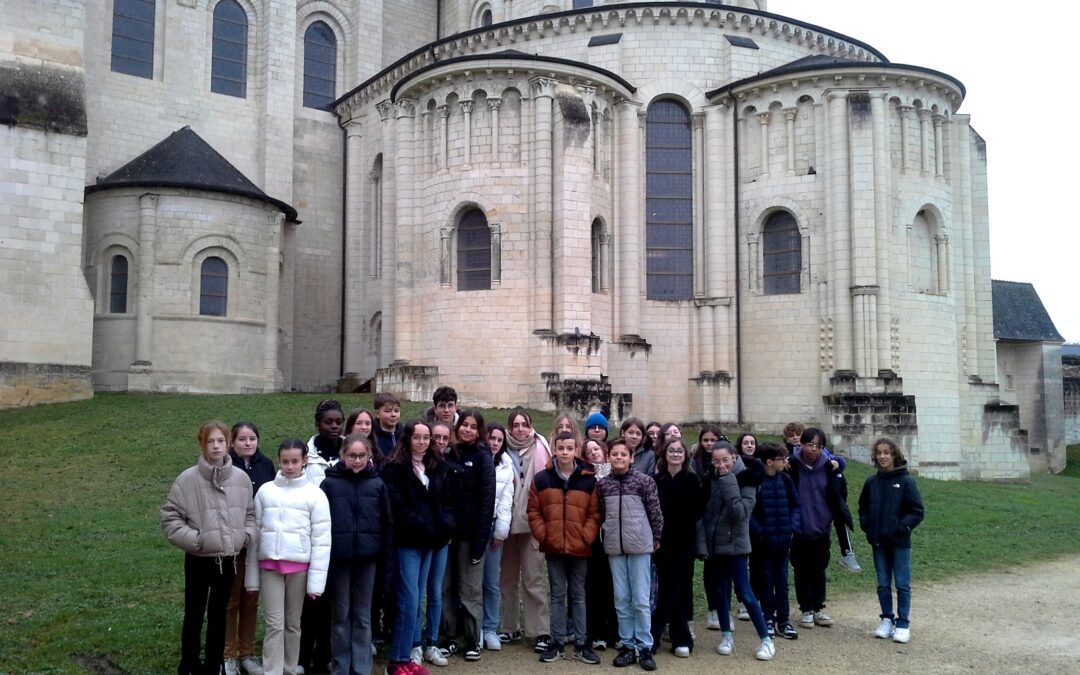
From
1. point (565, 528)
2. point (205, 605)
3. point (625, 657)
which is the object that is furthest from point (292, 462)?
point (625, 657)

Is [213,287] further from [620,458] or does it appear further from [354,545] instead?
[354,545]

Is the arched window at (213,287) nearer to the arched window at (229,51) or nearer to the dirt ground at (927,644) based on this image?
the arched window at (229,51)

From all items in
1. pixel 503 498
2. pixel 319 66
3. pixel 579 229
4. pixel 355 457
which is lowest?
pixel 503 498

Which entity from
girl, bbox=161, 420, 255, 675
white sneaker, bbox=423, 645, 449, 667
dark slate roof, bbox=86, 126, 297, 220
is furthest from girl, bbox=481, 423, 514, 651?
dark slate roof, bbox=86, 126, 297, 220

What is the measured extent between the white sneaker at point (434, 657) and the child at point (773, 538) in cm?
314

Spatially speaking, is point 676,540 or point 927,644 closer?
point 676,540

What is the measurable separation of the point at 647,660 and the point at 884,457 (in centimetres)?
315

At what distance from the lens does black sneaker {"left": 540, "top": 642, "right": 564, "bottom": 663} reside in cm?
841

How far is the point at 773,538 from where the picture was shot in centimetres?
915

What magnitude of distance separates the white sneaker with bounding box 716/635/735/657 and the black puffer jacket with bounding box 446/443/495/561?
2462 mm

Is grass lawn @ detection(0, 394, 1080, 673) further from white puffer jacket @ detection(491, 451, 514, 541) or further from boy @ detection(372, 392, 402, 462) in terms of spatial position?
white puffer jacket @ detection(491, 451, 514, 541)

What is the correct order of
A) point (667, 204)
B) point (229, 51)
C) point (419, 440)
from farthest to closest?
point (229, 51) < point (667, 204) < point (419, 440)

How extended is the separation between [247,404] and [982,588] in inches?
702

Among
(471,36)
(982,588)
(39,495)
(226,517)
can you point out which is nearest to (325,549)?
(226,517)
